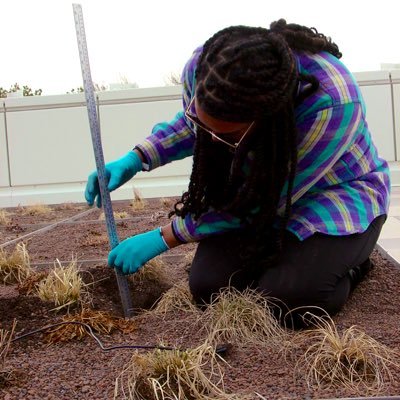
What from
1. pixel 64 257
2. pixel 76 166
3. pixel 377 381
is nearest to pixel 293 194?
pixel 377 381

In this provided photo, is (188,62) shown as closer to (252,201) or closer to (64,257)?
(252,201)

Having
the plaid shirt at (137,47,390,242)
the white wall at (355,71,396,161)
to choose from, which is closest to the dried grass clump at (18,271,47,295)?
the plaid shirt at (137,47,390,242)

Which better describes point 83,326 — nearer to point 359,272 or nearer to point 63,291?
point 63,291

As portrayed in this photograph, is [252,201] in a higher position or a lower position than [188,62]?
lower

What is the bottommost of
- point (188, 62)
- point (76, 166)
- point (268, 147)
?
point (76, 166)

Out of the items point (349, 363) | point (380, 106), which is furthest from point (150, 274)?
point (380, 106)

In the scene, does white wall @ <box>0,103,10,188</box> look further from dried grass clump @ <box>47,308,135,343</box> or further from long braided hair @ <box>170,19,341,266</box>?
dried grass clump @ <box>47,308,135,343</box>

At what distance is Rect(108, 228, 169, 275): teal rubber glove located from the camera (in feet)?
7.48

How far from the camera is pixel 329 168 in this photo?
2.11 m

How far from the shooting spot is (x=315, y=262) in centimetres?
215

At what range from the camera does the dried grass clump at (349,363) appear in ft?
4.92

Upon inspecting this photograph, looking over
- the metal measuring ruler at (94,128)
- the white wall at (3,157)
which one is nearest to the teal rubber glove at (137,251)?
the metal measuring ruler at (94,128)

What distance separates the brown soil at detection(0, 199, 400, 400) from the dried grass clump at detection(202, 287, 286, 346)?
6cm

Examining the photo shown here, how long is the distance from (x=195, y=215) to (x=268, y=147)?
46 centimetres
